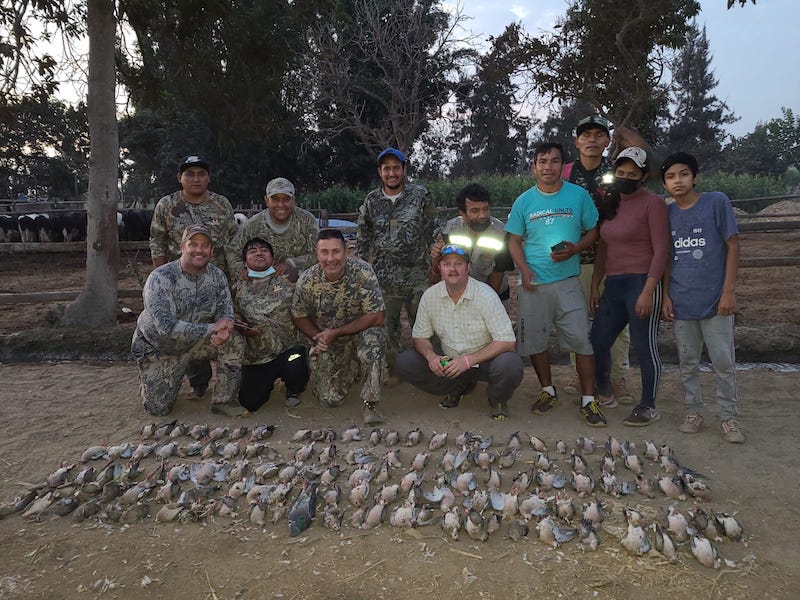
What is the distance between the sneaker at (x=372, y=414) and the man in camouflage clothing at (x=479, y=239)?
1206 millimetres

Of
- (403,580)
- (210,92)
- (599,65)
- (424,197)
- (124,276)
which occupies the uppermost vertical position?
(599,65)

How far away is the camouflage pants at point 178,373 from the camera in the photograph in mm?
4520

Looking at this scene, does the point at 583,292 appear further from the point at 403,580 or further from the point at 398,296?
the point at 403,580

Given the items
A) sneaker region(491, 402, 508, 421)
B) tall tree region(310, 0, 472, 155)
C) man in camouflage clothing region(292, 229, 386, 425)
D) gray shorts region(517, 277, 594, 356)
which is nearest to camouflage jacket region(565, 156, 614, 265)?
gray shorts region(517, 277, 594, 356)

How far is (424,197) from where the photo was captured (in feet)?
16.4

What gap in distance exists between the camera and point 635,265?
157 inches

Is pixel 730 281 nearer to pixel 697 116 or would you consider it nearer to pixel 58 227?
pixel 58 227

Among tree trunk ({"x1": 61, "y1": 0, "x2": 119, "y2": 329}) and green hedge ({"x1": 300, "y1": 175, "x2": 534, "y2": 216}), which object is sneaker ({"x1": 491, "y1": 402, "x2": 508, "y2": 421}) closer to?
tree trunk ({"x1": 61, "y1": 0, "x2": 119, "y2": 329})

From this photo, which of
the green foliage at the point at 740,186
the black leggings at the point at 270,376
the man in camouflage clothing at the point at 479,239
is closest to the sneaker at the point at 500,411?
the man in camouflage clothing at the point at 479,239

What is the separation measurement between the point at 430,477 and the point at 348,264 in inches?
70.9

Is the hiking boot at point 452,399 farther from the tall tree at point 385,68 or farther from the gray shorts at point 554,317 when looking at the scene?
the tall tree at point 385,68

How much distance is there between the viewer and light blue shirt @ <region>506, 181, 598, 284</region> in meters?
4.16

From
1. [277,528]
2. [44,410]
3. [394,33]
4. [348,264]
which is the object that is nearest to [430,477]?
[277,528]

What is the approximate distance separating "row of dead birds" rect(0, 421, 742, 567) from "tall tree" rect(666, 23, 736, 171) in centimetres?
4645
